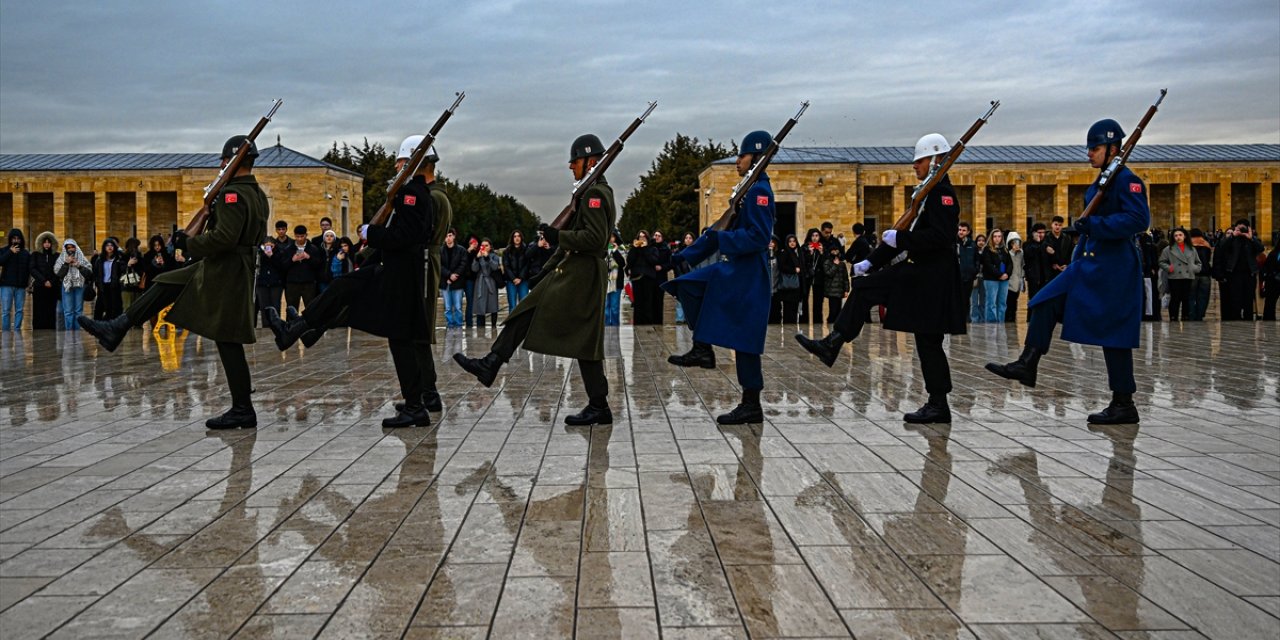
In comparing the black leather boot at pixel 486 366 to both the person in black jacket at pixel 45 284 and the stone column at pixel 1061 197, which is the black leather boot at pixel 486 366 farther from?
the stone column at pixel 1061 197

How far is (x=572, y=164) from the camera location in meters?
7.70

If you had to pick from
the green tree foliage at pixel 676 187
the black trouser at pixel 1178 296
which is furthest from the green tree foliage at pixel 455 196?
the black trouser at pixel 1178 296

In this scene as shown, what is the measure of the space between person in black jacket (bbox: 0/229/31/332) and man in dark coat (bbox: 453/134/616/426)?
14.7 metres

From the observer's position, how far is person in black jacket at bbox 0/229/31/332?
18484 mm

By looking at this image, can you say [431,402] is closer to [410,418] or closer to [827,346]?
[410,418]

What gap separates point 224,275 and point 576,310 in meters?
2.52

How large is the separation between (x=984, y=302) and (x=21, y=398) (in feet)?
52.3

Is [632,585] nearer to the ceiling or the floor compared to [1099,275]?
nearer to the floor

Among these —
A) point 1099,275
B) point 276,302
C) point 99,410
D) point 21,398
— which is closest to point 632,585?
point 1099,275

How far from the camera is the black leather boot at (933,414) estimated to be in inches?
293

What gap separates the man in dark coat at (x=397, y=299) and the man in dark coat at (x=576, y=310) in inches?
15.9

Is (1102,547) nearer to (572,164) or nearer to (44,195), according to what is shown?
(572,164)

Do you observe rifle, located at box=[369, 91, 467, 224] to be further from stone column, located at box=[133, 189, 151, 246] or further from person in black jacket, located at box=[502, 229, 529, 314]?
stone column, located at box=[133, 189, 151, 246]

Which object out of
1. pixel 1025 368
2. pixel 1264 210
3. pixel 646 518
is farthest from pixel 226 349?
pixel 1264 210
